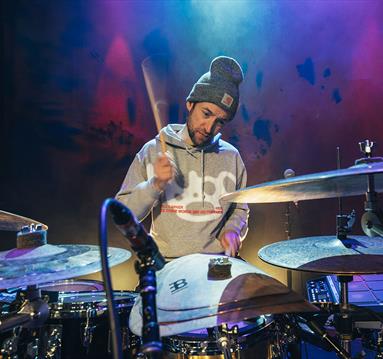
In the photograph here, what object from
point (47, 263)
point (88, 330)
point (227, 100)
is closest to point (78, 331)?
point (88, 330)

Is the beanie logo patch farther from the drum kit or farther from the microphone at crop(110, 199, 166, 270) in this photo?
the microphone at crop(110, 199, 166, 270)

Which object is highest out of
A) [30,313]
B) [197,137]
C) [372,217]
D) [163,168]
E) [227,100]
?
[227,100]

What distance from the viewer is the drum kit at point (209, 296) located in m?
0.82

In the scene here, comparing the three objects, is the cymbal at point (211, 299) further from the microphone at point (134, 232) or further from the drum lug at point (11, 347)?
the drum lug at point (11, 347)

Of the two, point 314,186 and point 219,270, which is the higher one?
point 314,186

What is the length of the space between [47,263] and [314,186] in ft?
2.44

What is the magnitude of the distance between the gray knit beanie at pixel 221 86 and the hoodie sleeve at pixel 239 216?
1.05 ft

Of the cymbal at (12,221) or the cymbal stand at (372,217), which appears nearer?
the cymbal stand at (372,217)

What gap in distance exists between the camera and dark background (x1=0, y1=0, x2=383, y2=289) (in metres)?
2.57

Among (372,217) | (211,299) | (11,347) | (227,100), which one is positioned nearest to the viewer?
(211,299)

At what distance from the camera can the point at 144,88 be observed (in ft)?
Answer: 8.59

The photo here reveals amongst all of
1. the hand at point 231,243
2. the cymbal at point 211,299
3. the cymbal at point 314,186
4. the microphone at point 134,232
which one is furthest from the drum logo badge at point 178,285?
the hand at point 231,243

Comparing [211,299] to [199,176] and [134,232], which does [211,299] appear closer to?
[134,232]

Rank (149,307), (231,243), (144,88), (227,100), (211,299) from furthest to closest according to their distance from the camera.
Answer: (144,88)
(227,100)
(231,243)
(211,299)
(149,307)
